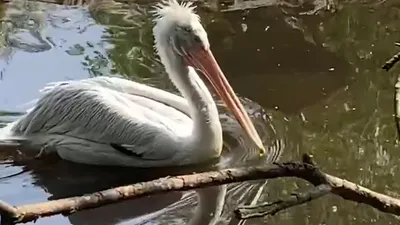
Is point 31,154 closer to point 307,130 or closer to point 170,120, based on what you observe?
point 170,120

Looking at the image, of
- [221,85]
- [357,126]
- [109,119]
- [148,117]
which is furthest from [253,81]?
[109,119]

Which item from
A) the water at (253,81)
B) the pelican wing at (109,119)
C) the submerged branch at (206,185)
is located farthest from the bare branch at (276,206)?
the pelican wing at (109,119)

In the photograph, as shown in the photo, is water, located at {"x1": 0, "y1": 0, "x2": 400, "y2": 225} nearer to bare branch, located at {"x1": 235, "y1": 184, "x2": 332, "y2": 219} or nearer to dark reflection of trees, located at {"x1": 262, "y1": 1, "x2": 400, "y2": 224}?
dark reflection of trees, located at {"x1": 262, "y1": 1, "x2": 400, "y2": 224}

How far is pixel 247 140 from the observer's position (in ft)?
13.6

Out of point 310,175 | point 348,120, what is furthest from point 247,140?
point 310,175

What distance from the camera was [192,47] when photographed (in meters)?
4.00

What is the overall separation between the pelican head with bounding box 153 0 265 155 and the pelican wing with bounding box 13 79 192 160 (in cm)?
24

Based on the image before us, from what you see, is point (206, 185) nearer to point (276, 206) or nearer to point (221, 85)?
point (276, 206)

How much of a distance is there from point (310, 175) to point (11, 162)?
2.24 metres

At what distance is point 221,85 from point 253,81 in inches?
35.4

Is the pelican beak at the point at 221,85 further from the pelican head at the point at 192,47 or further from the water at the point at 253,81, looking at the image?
the water at the point at 253,81

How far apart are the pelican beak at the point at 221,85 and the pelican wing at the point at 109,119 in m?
0.24

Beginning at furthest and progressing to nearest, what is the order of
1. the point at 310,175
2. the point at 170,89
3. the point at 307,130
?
the point at 170,89, the point at 307,130, the point at 310,175

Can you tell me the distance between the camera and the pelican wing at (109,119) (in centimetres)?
393
